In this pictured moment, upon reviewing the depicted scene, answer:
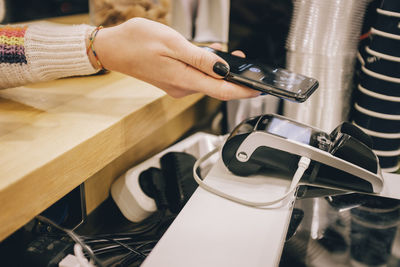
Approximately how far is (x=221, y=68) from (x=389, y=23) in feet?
1.13

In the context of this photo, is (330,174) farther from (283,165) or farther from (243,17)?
Answer: (243,17)

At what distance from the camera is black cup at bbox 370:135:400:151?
2.15ft

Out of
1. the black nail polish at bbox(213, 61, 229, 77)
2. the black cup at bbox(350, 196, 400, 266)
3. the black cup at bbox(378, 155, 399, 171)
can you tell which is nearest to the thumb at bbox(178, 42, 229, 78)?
the black nail polish at bbox(213, 61, 229, 77)

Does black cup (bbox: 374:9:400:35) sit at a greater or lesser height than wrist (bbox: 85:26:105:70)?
greater

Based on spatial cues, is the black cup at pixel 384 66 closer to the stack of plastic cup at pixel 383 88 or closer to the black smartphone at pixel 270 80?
the stack of plastic cup at pixel 383 88

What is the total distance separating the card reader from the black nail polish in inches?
3.3

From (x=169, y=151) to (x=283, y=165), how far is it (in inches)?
10.6

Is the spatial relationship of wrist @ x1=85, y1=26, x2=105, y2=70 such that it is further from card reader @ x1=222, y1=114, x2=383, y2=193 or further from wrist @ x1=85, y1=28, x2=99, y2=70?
card reader @ x1=222, y1=114, x2=383, y2=193

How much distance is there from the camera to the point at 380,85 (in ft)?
2.07

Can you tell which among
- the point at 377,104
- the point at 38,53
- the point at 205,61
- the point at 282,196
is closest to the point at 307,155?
the point at 282,196

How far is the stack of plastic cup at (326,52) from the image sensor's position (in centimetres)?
65

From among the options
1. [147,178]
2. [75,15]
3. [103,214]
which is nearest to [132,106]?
[147,178]

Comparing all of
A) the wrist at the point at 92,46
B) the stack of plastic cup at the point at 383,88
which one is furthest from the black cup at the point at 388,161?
the wrist at the point at 92,46

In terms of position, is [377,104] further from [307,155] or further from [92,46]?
[92,46]
